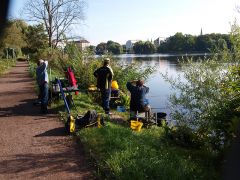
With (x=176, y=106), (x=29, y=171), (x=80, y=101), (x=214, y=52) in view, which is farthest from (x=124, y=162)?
(x=80, y=101)

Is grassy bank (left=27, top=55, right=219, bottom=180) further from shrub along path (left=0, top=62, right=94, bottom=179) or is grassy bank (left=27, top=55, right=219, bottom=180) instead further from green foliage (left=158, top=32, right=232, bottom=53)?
green foliage (left=158, top=32, right=232, bottom=53)

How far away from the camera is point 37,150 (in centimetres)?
684

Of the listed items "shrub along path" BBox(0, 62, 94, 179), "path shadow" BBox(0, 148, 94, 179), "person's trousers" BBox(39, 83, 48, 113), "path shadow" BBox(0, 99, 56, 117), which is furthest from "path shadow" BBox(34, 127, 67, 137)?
"person's trousers" BBox(39, 83, 48, 113)

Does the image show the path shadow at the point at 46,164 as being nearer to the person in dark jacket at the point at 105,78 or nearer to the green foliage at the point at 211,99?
the green foliage at the point at 211,99

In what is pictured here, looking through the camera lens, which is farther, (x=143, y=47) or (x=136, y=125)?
(x=143, y=47)

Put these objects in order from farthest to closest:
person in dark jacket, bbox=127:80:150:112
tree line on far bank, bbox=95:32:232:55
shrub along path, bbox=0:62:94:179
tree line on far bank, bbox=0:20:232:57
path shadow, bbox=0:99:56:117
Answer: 1. tree line on far bank, bbox=95:32:232:55
2. tree line on far bank, bbox=0:20:232:57
3. path shadow, bbox=0:99:56:117
4. person in dark jacket, bbox=127:80:150:112
5. shrub along path, bbox=0:62:94:179

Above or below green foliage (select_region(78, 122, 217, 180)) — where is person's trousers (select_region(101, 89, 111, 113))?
above

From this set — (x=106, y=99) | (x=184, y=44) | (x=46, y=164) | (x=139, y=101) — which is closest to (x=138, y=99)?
(x=139, y=101)

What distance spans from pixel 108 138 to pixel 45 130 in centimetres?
199

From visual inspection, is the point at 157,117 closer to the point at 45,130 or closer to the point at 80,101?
the point at 80,101

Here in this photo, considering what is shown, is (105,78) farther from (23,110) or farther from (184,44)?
(184,44)

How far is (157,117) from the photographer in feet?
34.9

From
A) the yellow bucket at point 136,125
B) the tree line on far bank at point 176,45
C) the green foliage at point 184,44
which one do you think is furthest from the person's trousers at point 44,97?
the green foliage at point 184,44

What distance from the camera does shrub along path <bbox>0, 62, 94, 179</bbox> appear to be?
5.64 m
